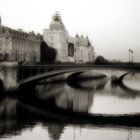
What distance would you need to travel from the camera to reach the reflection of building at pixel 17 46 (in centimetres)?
5362

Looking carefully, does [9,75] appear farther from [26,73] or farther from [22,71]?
[26,73]

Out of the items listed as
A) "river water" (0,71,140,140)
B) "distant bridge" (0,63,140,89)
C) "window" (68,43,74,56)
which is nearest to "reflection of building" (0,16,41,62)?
"river water" (0,71,140,140)

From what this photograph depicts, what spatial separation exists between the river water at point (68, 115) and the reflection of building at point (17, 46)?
13.7 m

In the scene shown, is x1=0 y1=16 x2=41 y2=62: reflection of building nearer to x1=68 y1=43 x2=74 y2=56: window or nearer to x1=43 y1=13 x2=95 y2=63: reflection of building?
x1=43 y1=13 x2=95 y2=63: reflection of building

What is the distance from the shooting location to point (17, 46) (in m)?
56.7

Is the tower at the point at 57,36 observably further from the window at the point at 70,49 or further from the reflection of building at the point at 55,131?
the reflection of building at the point at 55,131

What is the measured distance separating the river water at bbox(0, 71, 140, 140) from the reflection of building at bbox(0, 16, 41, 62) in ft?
44.9

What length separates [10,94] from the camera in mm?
37438

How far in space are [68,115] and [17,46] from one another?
29.8m

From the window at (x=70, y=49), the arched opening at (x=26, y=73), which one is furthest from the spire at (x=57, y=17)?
the arched opening at (x=26, y=73)

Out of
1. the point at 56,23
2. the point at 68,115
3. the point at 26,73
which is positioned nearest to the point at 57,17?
the point at 56,23

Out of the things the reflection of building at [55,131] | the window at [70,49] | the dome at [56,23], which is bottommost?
the reflection of building at [55,131]

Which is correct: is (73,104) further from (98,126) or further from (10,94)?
(98,126)

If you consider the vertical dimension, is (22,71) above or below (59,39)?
below
